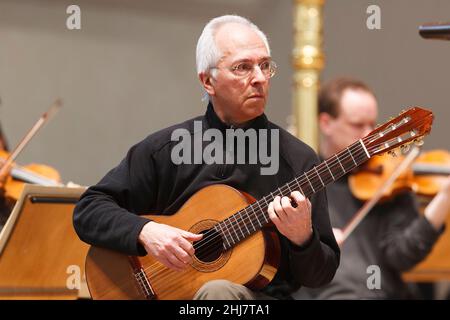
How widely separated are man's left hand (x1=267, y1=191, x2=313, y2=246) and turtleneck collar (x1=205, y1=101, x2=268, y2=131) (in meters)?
0.26

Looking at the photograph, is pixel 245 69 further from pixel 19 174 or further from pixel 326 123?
pixel 326 123

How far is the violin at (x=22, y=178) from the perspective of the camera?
117 inches

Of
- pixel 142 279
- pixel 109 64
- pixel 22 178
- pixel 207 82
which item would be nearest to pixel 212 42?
pixel 207 82

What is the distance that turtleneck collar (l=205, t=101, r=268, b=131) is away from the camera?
2.27 meters

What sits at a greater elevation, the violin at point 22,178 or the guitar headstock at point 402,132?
the guitar headstock at point 402,132

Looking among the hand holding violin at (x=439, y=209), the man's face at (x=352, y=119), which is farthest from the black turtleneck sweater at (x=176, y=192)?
the man's face at (x=352, y=119)

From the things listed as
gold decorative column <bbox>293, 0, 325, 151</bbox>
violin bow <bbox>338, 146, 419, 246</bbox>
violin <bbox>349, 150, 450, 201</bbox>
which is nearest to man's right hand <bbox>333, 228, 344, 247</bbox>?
violin bow <bbox>338, 146, 419, 246</bbox>

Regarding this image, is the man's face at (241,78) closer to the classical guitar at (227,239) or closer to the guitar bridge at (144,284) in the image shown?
the classical guitar at (227,239)

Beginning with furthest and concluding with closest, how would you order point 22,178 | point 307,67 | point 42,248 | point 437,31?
1. point 307,67
2. point 22,178
3. point 42,248
4. point 437,31

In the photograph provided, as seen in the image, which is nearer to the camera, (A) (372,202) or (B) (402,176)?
(A) (372,202)

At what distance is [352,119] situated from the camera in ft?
11.5

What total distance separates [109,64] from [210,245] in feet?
9.75

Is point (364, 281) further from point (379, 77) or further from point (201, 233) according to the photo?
point (379, 77)

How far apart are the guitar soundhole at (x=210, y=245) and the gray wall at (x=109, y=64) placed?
98.2 inches
